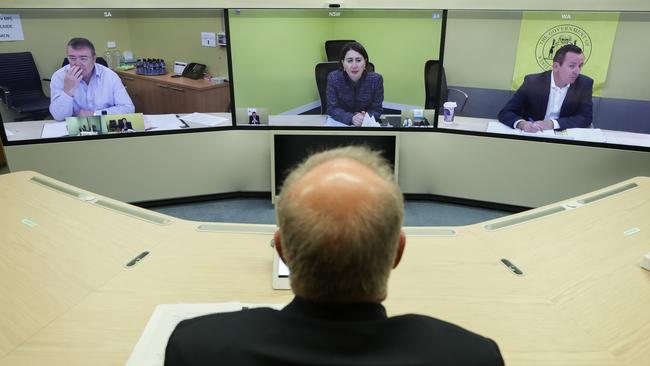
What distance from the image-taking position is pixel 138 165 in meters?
3.89

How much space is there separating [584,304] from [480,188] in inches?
102

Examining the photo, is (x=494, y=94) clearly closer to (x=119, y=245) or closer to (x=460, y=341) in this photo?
(x=119, y=245)

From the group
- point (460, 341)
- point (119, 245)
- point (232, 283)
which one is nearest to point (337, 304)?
point (460, 341)

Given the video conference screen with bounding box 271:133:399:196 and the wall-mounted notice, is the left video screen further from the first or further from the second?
the video conference screen with bounding box 271:133:399:196

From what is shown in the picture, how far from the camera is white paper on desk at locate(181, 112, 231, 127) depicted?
3.95 metres

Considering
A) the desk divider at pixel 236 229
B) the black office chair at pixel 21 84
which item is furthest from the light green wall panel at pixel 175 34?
the desk divider at pixel 236 229

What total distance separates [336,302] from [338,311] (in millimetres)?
15

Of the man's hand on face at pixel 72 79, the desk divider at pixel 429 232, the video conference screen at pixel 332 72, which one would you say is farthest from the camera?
the man's hand on face at pixel 72 79

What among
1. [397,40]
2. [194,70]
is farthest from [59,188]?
[397,40]

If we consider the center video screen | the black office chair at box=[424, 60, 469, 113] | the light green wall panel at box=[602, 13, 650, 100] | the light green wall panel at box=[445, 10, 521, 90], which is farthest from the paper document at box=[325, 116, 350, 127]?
the light green wall panel at box=[602, 13, 650, 100]

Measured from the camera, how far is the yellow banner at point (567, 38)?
11.1 feet

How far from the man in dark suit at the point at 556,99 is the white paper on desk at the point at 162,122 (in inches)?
105

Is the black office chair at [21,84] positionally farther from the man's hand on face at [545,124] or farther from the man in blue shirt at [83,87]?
the man's hand on face at [545,124]

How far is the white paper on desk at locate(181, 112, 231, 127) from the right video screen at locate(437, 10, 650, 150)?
184 cm
